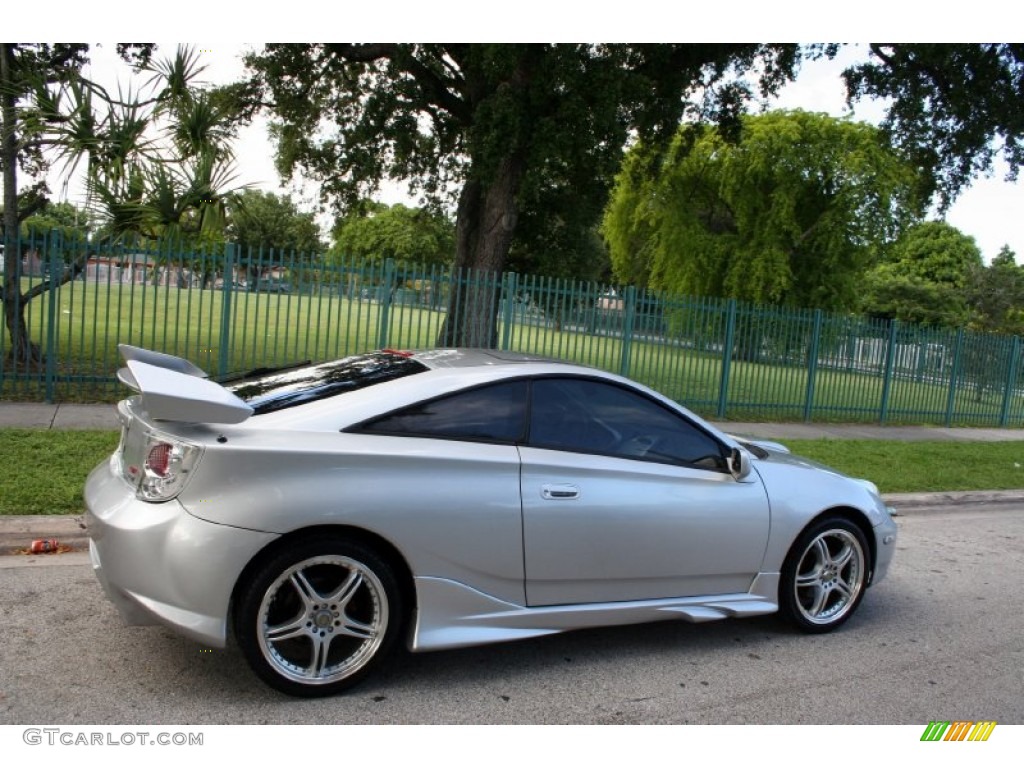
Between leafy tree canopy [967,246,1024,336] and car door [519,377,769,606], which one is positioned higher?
leafy tree canopy [967,246,1024,336]

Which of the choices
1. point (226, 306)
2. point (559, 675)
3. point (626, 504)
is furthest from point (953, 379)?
point (559, 675)

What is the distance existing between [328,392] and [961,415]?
1792 centimetres

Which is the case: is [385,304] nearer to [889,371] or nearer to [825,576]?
[825,576]

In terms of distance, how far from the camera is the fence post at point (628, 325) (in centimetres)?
1387

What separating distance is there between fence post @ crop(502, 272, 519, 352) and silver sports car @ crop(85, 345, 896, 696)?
8.14 meters

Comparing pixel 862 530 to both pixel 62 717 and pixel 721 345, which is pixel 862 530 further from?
pixel 721 345

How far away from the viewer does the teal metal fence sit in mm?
10570

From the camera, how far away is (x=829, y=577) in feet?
16.2

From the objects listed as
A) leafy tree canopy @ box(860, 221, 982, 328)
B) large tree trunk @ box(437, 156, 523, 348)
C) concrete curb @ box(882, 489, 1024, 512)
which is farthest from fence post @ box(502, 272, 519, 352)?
leafy tree canopy @ box(860, 221, 982, 328)

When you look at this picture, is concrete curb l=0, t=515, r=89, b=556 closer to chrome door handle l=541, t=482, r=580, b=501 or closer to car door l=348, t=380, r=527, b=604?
car door l=348, t=380, r=527, b=604

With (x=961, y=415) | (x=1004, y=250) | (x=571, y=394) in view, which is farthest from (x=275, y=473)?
(x=1004, y=250)

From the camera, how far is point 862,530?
16.6 feet

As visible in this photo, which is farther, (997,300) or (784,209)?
(997,300)

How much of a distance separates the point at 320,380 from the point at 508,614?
5.01 ft
